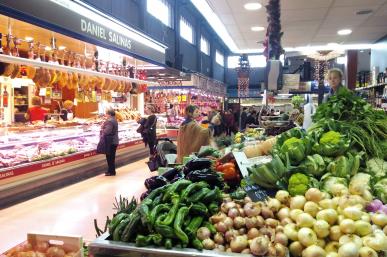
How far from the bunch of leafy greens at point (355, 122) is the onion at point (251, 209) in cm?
106

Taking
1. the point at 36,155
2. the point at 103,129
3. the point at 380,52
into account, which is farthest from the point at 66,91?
the point at 380,52

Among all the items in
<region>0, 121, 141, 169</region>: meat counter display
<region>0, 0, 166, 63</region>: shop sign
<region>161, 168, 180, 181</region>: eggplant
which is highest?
<region>0, 0, 166, 63</region>: shop sign

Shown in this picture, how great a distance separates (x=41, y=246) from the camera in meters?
2.49

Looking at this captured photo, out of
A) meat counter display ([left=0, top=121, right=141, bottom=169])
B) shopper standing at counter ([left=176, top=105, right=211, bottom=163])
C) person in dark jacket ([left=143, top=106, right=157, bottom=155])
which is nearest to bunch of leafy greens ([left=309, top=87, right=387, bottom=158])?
shopper standing at counter ([left=176, top=105, right=211, bottom=163])

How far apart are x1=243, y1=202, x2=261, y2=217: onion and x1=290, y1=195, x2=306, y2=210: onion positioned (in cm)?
18

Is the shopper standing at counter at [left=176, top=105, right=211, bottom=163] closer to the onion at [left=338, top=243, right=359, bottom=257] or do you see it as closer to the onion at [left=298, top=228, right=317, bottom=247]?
the onion at [left=298, top=228, right=317, bottom=247]

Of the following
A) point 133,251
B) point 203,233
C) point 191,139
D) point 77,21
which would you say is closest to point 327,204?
point 203,233

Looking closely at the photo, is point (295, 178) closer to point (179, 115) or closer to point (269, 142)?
point (269, 142)

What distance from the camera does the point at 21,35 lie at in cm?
768

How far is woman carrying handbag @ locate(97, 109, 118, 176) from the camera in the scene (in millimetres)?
8523

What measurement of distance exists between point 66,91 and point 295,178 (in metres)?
12.8

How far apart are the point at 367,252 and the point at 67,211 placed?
4819mm

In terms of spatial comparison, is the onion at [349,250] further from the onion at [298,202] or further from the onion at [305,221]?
the onion at [298,202]

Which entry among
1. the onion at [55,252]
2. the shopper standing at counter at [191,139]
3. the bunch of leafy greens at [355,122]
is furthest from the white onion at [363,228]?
the shopper standing at counter at [191,139]
